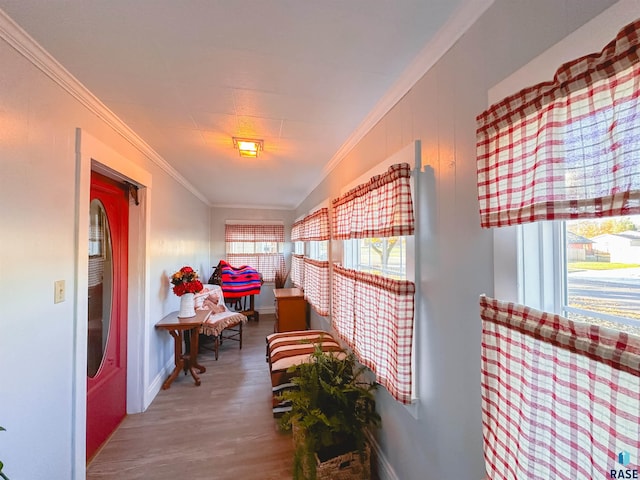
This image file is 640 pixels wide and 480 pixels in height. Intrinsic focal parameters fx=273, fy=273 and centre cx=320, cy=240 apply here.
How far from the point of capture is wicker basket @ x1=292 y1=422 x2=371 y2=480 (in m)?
1.57

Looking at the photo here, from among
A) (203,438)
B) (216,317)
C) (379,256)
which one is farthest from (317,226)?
(203,438)

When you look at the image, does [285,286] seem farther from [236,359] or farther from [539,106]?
[539,106]

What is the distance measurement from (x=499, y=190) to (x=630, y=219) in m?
0.28

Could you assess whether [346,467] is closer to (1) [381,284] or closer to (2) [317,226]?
(1) [381,284]

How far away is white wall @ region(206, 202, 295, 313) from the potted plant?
440cm

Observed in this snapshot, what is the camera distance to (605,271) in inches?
26.7

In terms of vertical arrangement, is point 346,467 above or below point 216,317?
below

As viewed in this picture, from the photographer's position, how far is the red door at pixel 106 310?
195 centimetres

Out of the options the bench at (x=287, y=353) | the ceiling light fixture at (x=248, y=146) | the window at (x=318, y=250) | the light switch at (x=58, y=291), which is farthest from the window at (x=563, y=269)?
the window at (x=318, y=250)

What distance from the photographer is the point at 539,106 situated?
70cm

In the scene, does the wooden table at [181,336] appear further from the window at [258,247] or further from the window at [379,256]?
the window at [258,247]

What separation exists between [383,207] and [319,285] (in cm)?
171

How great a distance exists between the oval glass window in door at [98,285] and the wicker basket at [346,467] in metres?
1.63

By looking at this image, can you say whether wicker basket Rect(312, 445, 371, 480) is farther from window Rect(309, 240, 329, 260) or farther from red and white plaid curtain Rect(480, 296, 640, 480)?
window Rect(309, 240, 329, 260)
